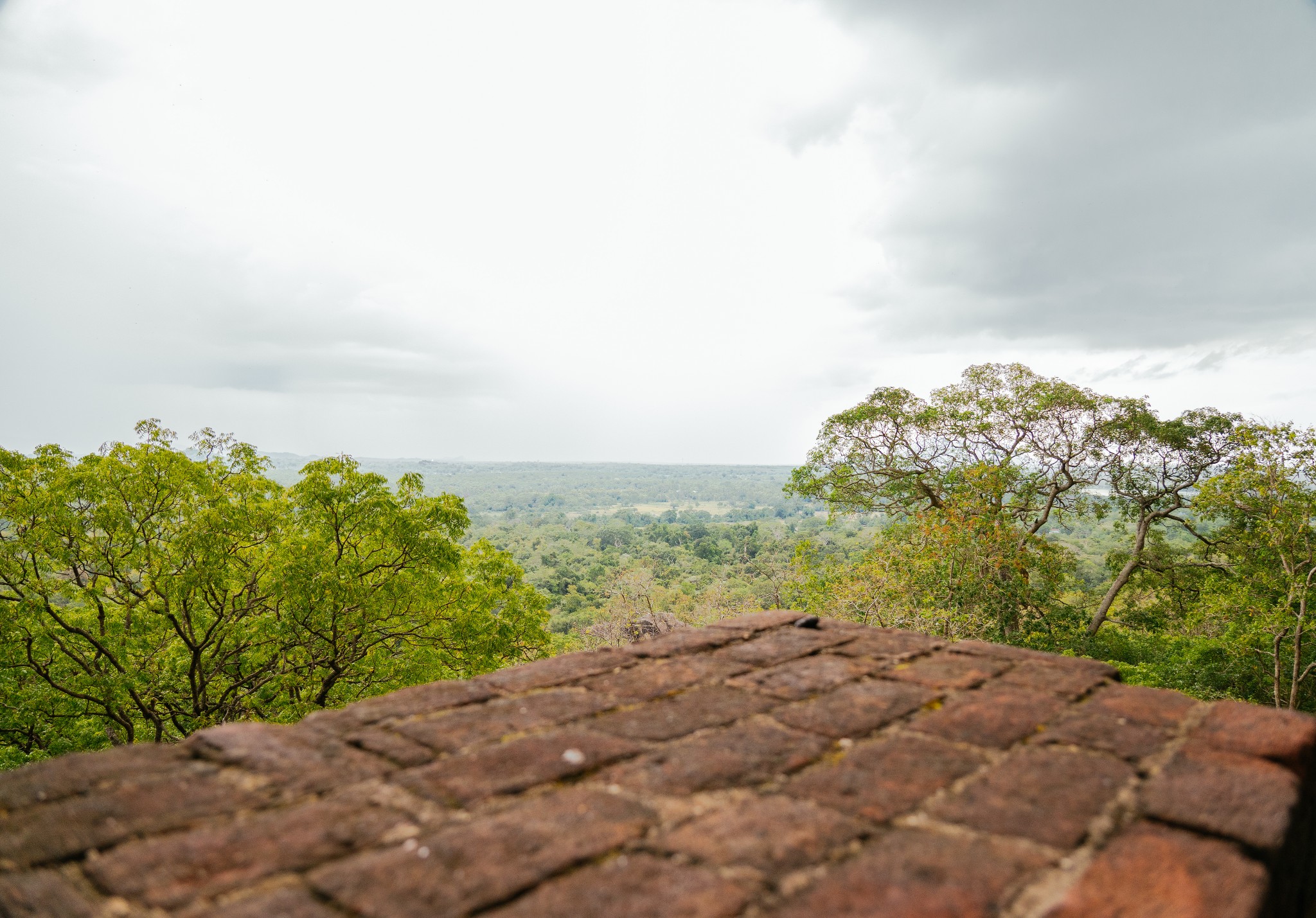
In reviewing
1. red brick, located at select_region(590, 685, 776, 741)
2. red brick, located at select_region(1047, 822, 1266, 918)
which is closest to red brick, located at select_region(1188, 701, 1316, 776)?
red brick, located at select_region(1047, 822, 1266, 918)

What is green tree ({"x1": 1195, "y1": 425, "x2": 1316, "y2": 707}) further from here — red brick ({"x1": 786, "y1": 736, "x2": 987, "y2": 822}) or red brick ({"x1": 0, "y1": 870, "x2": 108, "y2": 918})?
red brick ({"x1": 0, "y1": 870, "x2": 108, "y2": 918})

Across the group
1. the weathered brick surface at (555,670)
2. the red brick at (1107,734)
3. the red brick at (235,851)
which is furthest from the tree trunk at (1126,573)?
the red brick at (235,851)

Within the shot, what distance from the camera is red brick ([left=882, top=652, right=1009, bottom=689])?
2.37 meters

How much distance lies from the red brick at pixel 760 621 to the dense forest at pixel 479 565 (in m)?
8.22

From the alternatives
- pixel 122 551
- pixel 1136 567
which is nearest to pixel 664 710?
pixel 122 551

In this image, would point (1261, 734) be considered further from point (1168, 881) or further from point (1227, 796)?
point (1168, 881)

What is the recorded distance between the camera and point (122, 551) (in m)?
9.09

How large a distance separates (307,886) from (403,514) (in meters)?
9.91

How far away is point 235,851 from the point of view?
134 centimetres

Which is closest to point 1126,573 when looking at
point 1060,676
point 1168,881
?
point 1060,676

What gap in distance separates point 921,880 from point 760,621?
2087 millimetres

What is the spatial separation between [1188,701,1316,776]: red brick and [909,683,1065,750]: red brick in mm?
380

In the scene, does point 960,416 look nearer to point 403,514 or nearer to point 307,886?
Answer: point 403,514

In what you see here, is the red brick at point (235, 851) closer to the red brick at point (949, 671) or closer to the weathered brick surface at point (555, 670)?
the weathered brick surface at point (555, 670)
